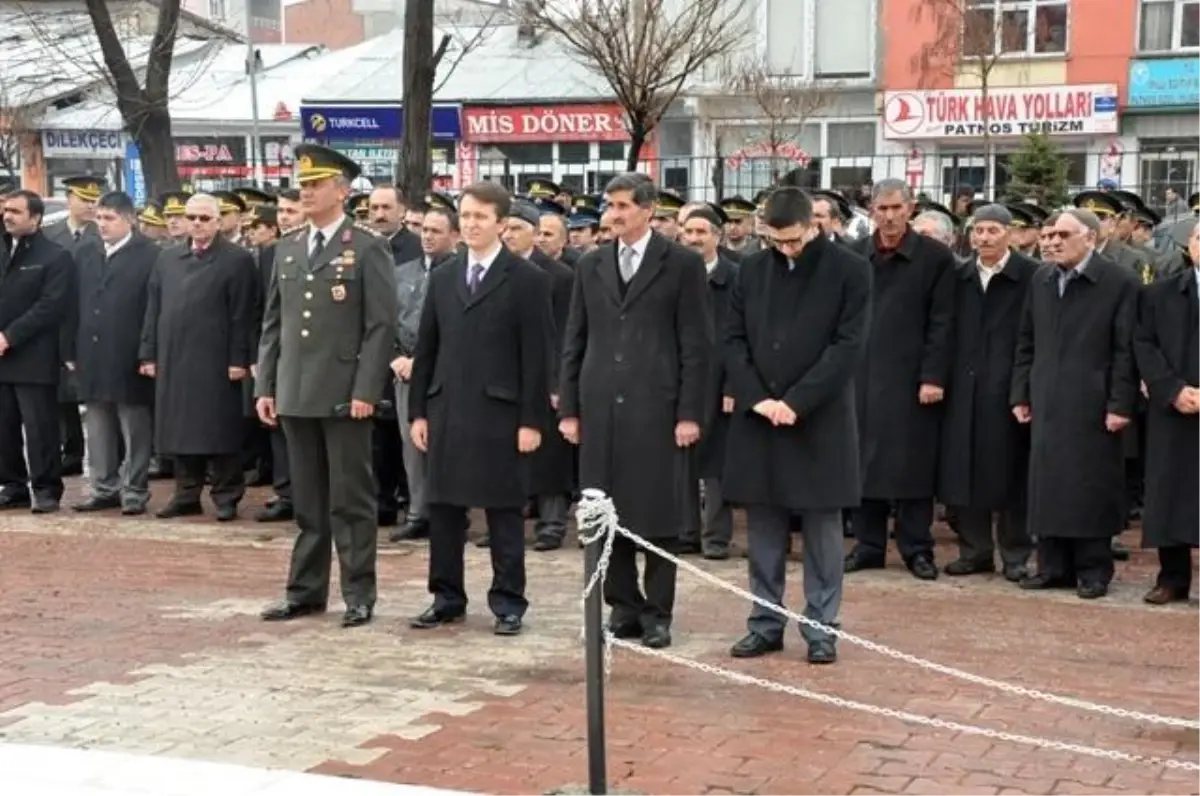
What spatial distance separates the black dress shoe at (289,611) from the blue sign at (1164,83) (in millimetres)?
26582

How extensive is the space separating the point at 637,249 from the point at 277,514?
482cm

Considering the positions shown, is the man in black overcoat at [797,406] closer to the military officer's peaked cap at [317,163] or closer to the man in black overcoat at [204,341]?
the military officer's peaked cap at [317,163]

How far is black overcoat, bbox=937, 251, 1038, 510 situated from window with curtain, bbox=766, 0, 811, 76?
25.4 metres

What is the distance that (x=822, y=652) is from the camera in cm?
776

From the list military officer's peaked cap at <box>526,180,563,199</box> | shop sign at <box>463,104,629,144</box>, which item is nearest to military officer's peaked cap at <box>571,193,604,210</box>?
military officer's peaked cap at <box>526,180,563,199</box>

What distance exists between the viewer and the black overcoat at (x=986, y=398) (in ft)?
32.6

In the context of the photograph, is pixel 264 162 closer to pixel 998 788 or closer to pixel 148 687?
pixel 148 687

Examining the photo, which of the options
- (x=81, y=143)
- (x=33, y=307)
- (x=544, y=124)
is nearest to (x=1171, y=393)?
(x=33, y=307)

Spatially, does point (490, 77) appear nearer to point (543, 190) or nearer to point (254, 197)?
point (543, 190)

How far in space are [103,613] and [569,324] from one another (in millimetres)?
2987

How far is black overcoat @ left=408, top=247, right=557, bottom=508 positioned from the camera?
8.40 metres

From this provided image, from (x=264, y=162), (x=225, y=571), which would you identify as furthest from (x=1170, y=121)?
(x=225, y=571)

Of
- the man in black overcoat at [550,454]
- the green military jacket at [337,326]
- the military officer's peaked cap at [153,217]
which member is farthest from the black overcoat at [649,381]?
the military officer's peaked cap at [153,217]

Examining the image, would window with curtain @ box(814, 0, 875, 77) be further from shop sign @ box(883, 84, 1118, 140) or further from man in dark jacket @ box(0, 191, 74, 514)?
man in dark jacket @ box(0, 191, 74, 514)
